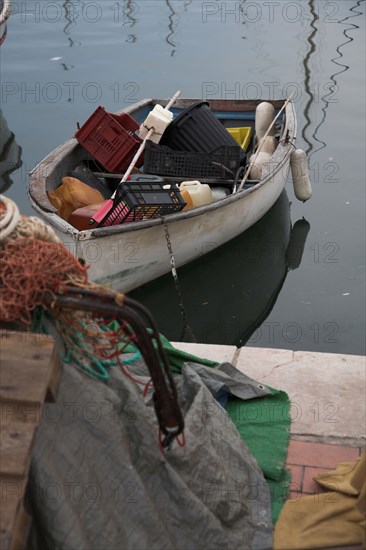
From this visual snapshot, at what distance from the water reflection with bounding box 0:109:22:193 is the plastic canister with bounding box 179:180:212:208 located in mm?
3995

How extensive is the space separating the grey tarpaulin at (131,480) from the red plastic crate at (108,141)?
5773 millimetres

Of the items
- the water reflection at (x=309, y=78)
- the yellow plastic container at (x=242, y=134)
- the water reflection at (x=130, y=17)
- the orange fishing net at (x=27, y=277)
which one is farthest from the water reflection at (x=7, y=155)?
the orange fishing net at (x=27, y=277)

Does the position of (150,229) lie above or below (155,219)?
below

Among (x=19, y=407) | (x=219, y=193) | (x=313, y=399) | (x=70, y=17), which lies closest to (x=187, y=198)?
(x=219, y=193)

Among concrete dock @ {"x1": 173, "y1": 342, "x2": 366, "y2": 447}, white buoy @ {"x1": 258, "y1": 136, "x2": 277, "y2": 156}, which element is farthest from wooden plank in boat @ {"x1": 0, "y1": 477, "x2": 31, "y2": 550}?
white buoy @ {"x1": 258, "y1": 136, "x2": 277, "y2": 156}

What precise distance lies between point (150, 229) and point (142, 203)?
0.99ft

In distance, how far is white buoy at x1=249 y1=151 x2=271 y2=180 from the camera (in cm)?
959

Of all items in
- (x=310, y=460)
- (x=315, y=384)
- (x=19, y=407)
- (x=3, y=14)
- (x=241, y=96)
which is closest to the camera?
(x=19, y=407)

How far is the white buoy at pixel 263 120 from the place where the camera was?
11.0 metres

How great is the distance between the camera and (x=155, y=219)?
7832 millimetres

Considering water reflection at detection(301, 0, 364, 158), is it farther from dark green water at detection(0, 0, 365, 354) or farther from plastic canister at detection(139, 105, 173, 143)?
plastic canister at detection(139, 105, 173, 143)

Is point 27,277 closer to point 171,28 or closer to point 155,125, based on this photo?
point 155,125

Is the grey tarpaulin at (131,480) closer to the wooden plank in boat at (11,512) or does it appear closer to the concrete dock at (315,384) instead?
the wooden plank in boat at (11,512)

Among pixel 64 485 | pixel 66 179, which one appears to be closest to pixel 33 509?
pixel 64 485
